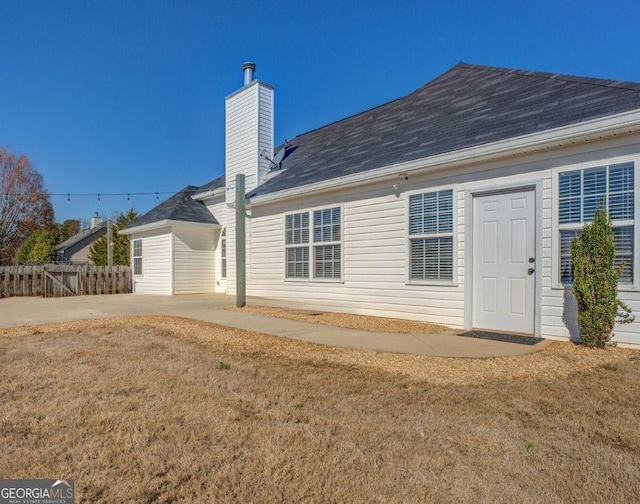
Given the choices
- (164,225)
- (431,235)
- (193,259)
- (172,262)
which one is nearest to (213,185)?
(164,225)

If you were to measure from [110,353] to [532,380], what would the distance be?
493 cm

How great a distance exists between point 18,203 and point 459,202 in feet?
113

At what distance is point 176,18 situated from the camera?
35.4ft

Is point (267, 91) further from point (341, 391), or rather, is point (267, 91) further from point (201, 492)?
point (201, 492)

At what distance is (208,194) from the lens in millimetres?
15383

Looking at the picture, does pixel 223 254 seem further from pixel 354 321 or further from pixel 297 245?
pixel 354 321

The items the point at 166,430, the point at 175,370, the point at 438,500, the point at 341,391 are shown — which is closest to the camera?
the point at 438,500

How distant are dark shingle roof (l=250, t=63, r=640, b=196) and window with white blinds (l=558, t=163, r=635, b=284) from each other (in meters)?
0.81

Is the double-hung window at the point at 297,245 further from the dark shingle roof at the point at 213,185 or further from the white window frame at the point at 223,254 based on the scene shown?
the dark shingle roof at the point at 213,185

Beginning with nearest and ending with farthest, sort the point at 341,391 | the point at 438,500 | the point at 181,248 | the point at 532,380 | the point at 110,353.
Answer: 1. the point at 438,500
2. the point at 341,391
3. the point at 532,380
4. the point at 110,353
5. the point at 181,248

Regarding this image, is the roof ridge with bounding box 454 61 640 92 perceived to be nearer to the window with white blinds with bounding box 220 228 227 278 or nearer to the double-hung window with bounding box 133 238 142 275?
the window with white blinds with bounding box 220 228 227 278

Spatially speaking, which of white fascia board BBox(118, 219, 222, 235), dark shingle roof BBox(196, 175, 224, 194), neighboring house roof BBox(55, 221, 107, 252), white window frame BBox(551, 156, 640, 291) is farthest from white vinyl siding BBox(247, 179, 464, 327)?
neighboring house roof BBox(55, 221, 107, 252)

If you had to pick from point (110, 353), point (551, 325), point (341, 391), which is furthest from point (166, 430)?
point (551, 325)

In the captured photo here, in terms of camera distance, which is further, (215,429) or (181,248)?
(181,248)
